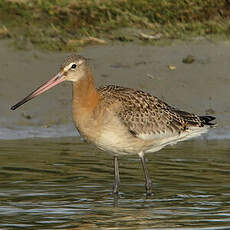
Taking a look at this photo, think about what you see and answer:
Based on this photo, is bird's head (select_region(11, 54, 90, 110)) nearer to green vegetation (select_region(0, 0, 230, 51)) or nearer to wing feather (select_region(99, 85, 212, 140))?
wing feather (select_region(99, 85, 212, 140))

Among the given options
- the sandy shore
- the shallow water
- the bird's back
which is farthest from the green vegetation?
the bird's back

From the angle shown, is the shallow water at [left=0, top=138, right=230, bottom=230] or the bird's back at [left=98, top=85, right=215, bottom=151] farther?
the bird's back at [left=98, top=85, right=215, bottom=151]

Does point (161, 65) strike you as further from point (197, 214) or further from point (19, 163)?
point (197, 214)

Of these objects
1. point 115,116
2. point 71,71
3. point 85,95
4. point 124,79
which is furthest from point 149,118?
point 124,79

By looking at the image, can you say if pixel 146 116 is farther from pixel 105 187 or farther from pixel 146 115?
pixel 105 187

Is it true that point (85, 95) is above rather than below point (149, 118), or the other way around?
above

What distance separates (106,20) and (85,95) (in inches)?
242

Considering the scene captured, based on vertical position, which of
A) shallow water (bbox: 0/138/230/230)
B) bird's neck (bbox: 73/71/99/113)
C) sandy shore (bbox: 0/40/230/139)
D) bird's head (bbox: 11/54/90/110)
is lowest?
shallow water (bbox: 0/138/230/230)

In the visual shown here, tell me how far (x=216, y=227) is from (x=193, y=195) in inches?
59.8

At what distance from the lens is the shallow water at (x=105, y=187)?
8.36 meters

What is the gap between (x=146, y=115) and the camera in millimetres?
10523

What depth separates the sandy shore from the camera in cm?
1341

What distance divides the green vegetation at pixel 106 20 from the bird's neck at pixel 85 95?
5.17 metres

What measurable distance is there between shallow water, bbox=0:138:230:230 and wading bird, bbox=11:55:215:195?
386 millimetres
